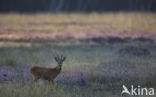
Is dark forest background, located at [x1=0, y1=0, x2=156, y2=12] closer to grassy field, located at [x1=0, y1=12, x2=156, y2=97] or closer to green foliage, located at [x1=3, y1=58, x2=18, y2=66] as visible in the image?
grassy field, located at [x1=0, y1=12, x2=156, y2=97]

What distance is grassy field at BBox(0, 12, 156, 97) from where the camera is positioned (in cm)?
1217

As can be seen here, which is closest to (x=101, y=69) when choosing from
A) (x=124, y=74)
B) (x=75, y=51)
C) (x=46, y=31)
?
(x=124, y=74)

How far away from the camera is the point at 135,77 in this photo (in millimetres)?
12922

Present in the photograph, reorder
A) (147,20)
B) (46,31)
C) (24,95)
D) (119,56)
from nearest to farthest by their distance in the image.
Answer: (24,95) < (119,56) < (46,31) < (147,20)

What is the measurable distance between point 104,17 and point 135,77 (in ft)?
78.8

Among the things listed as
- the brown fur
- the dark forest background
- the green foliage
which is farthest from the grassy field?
the dark forest background

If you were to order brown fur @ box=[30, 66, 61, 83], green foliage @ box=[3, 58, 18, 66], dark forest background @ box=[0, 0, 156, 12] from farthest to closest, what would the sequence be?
dark forest background @ box=[0, 0, 156, 12] → green foliage @ box=[3, 58, 18, 66] → brown fur @ box=[30, 66, 61, 83]

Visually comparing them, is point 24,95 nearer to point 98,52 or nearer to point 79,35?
point 98,52

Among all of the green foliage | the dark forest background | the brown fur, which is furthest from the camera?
the dark forest background

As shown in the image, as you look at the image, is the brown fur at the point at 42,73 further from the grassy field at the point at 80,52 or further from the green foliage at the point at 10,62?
the green foliage at the point at 10,62

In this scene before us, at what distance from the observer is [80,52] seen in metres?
20.3

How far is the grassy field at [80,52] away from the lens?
1217 cm

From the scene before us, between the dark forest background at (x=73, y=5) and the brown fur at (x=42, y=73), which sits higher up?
the dark forest background at (x=73, y=5)

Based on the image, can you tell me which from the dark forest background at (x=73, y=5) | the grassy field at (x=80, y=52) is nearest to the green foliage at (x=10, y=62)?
the grassy field at (x=80, y=52)
